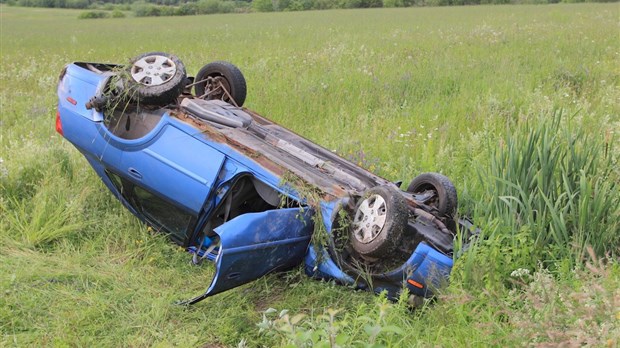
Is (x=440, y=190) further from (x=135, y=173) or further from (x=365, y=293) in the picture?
(x=135, y=173)

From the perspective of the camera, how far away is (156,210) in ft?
15.6

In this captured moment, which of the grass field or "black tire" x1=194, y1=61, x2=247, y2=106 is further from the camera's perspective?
"black tire" x1=194, y1=61, x2=247, y2=106

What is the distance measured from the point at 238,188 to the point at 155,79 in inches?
53.4

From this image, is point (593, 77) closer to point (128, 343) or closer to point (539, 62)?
point (539, 62)

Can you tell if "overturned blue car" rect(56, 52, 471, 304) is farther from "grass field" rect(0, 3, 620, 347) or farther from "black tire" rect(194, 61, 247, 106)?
"grass field" rect(0, 3, 620, 347)

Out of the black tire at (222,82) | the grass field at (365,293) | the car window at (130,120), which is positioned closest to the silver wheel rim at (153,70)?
the car window at (130,120)

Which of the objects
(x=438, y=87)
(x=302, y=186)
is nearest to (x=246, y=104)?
(x=438, y=87)

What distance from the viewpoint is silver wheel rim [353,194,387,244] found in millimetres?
3666

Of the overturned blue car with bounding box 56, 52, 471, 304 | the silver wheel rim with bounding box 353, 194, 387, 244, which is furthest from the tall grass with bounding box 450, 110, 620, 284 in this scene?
the silver wheel rim with bounding box 353, 194, 387, 244

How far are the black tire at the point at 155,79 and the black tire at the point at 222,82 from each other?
55 centimetres

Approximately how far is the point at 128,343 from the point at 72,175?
8.64 feet

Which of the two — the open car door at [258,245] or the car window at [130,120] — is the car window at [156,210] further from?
the open car door at [258,245]

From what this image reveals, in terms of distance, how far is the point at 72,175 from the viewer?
572cm

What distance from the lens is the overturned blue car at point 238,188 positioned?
360 centimetres
